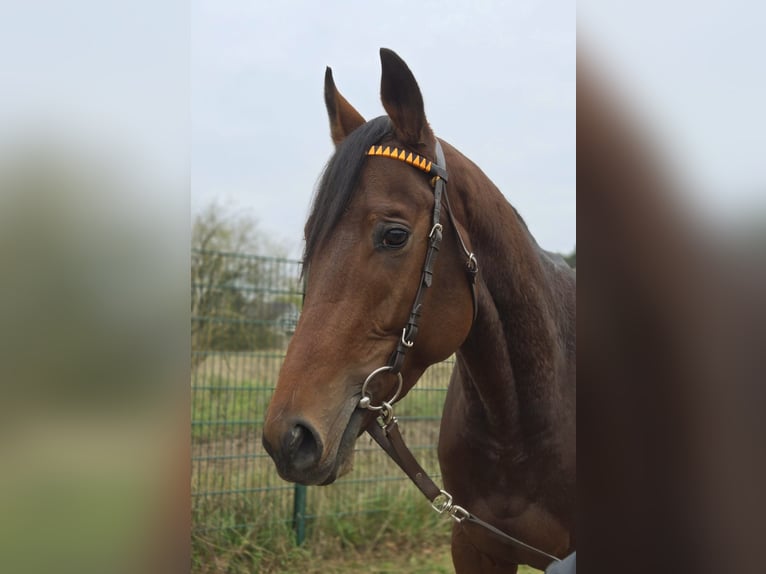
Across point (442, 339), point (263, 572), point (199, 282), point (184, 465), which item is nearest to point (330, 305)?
point (442, 339)

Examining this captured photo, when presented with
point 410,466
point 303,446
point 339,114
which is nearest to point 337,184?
point 339,114

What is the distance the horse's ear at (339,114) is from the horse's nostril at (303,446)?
1.13 meters

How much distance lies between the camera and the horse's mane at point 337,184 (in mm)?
2041

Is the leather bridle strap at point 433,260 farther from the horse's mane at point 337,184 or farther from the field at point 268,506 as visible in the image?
the field at point 268,506

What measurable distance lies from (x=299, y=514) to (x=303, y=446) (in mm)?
4066

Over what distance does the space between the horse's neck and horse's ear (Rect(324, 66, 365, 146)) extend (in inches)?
18.8

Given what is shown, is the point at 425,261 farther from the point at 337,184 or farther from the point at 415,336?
the point at 337,184

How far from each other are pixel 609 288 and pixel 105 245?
61 cm

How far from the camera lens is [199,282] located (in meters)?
6.06

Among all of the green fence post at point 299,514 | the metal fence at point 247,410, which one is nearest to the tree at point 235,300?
the metal fence at point 247,410

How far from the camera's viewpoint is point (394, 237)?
2.04m

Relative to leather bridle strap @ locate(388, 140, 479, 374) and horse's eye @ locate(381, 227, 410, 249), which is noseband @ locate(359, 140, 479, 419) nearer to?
leather bridle strap @ locate(388, 140, 479, 374)

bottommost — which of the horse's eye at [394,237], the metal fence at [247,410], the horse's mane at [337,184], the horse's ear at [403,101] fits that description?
the metal fence at [247,410]

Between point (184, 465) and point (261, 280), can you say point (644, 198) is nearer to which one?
point (184, 465)
